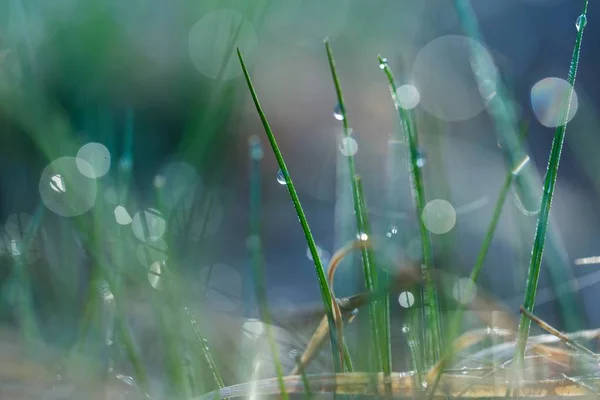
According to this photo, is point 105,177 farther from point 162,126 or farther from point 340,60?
point 340,60

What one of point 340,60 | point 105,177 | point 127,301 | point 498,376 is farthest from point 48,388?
point 340,60

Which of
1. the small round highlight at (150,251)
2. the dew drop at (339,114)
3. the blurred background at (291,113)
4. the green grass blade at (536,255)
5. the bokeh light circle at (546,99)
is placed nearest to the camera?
the green grass blade at (536,255)

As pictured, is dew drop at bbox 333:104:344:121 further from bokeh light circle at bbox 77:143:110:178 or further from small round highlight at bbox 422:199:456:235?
bokeh light circle at bbox 77:143:110:178

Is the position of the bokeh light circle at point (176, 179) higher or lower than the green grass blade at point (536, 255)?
higher

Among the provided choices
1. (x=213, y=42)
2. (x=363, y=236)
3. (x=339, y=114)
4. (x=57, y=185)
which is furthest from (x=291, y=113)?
(x=363, y=236)

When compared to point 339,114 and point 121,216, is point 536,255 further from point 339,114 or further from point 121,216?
point 121,216

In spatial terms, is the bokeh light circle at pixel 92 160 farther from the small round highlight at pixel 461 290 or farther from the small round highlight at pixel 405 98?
the small round highlight at pixel 461 290

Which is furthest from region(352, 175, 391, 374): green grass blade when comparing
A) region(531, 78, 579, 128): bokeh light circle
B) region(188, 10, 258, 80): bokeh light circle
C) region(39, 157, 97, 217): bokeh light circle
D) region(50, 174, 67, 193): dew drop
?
region(531, 78, 579, 128): bokeh light circle

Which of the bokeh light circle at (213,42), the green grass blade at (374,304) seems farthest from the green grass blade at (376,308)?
the bokeh light circle at (213,42)

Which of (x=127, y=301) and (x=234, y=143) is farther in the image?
(x=234, y=143)
